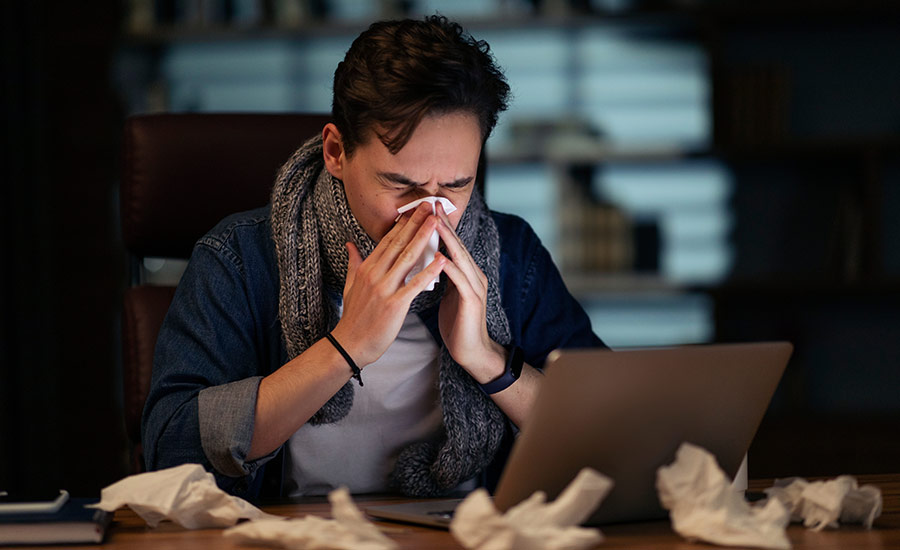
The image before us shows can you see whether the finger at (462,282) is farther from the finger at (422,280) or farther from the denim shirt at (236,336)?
the denim shirt at (236,336)

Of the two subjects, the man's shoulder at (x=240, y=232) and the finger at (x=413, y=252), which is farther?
the man's shoulder at (x=240, y=232)

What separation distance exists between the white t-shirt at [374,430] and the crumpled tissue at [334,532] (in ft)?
2.00

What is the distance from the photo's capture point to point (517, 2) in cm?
328

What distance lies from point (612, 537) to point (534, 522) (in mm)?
133

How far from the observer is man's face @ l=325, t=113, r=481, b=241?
128 centimetres

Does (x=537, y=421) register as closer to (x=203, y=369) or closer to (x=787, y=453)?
(x=203, y=369)

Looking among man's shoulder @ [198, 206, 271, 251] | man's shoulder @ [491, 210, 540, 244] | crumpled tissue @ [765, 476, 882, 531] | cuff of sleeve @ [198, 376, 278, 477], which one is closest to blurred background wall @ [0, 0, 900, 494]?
man's shoulder @ [491, 210, 540, 244]

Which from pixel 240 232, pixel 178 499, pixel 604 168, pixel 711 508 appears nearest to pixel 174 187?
pixel 240 232

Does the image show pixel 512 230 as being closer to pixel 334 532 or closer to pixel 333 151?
pixel 333 151

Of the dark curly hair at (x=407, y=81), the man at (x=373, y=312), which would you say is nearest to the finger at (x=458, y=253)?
the man at (x=373, y=312)

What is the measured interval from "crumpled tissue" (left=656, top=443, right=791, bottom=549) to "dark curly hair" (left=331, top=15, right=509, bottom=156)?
565 millimetres

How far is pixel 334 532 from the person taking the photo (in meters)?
0.84

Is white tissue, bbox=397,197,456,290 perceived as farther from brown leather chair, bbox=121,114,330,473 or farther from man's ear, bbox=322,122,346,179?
brown leather chair, bbox=121,114,330,473

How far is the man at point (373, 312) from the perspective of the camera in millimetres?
1268
